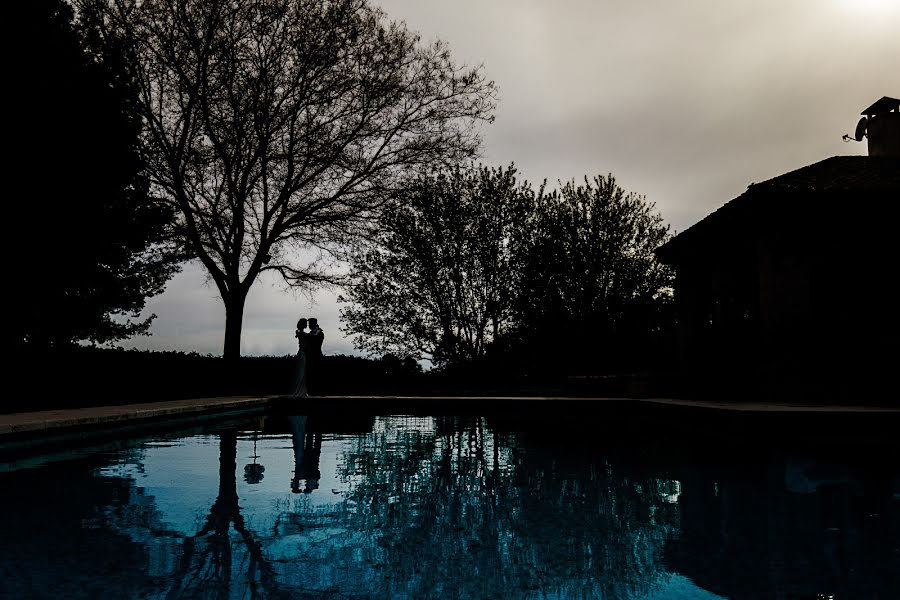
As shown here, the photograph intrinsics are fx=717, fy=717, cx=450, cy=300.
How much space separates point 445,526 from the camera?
17.5 feet

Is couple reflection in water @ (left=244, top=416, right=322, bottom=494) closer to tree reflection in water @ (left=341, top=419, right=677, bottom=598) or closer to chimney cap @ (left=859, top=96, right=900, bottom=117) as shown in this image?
tree reflection in water @ (left=341, top=419, right=677, bottom=598)

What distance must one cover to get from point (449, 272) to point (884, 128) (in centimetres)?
1634

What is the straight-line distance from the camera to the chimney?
2364 centimetres

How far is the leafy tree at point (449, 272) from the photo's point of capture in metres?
29.8

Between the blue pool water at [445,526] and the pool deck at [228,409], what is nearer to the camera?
the blue pool water at [445,526]

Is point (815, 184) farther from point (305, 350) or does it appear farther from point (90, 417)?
point (90, 417)

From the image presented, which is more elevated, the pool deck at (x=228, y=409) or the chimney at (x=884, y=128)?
the chimney at (x=884, y=128)

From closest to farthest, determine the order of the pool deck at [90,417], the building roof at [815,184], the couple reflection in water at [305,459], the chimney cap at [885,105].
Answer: the couple reflection in water at [305,459]
the pool deck at [90,417]
the building roof at [815,184]
the chimney cap at [885,105]

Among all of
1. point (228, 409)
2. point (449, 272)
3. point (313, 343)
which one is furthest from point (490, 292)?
point (228, 409)

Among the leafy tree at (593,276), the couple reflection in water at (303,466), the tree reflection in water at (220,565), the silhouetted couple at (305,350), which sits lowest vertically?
the tree reflection in water at (220,565)

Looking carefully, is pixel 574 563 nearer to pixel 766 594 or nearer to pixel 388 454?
pixel 766 594

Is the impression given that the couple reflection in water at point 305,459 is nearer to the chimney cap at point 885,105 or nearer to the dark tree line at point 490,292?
the dark tree line at point 490,292

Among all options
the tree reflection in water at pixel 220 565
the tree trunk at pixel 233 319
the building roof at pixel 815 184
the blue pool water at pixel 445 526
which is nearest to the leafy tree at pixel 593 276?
the building roof at pixel 815 184

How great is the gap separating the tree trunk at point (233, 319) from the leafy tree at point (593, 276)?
11.5 metres
